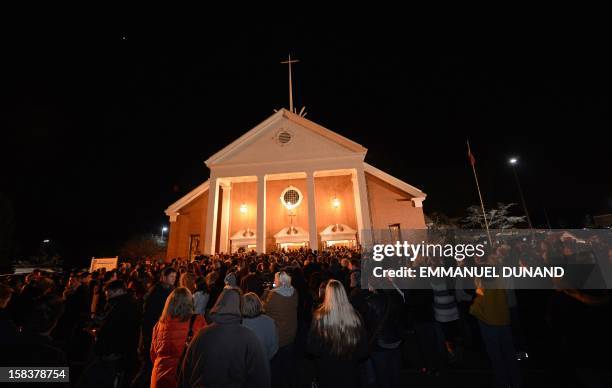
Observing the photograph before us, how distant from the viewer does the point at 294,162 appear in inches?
774

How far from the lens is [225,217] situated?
70.0 ft

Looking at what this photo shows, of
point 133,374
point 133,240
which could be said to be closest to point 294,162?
point 133,374

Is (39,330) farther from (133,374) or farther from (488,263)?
(488,263)

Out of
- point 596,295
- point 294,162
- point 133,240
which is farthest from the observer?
point 133,240

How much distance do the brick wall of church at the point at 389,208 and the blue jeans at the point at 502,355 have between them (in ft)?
54.1

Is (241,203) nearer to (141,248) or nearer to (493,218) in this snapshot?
(141,248)

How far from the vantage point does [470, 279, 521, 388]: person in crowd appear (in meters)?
4.07

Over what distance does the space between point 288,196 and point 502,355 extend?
1912 cm

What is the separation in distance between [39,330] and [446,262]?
640cm

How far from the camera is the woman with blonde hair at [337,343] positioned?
273cm

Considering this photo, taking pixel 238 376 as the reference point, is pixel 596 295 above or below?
above

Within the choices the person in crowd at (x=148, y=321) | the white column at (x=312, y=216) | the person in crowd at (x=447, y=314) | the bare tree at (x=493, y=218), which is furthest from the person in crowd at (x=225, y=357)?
the bare tree at (x=493, y=218)

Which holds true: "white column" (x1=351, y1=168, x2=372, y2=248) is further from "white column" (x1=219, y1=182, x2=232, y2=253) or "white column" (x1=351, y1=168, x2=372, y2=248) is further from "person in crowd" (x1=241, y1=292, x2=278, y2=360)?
"person in crowd" (x1=241, y1=292, x2=278, y2=360)

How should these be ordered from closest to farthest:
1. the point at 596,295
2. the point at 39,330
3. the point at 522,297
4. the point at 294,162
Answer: the point at 39,330, the point at 596,295, the point at 522,297, the point at 294,162
